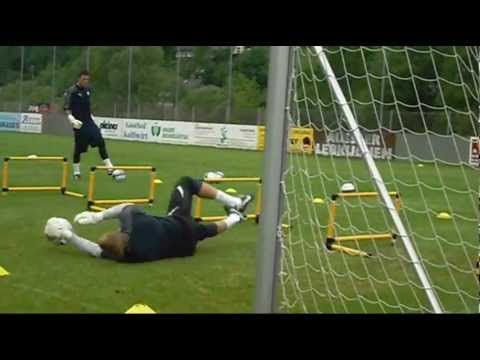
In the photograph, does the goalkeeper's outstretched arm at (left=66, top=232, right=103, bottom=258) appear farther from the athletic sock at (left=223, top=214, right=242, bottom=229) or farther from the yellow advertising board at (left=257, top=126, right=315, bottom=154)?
the yellow advertising board at (left=257, top=126, right=315, bottom=154)

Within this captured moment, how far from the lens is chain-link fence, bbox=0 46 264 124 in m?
22.9

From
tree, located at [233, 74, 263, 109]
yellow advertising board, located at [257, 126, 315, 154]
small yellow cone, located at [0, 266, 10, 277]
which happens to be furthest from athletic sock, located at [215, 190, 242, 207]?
tree, located at [233, 74, 263, 109]

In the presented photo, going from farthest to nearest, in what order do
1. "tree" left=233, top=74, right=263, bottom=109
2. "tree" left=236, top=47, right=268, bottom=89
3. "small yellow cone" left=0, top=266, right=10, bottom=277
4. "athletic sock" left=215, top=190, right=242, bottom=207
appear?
"tree" left=233, top=74, right=263, bottom=109 < "tree" left=236, top=47, right=268, bottom=89 < "athletic sock" left=215, top=190, right=242, bottom=207 < "small yellow cone" left=0, top=266, right=10, bottom=277

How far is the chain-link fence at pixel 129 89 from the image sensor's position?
2291 centimetres

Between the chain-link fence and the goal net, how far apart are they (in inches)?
655

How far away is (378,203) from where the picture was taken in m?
4.50

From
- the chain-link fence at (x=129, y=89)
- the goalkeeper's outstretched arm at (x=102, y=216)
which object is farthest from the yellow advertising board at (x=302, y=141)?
the chain-link fence at (x=129, y=89)

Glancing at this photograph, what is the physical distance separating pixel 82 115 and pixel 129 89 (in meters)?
14.8

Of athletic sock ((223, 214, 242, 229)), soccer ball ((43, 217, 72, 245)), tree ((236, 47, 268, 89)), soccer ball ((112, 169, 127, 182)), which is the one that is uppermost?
tree ((236, 47, 268, 89))

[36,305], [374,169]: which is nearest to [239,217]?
[36,305]

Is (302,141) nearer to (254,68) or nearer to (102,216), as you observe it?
(102,216)

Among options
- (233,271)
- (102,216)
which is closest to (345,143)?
(233,271)
